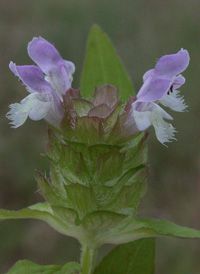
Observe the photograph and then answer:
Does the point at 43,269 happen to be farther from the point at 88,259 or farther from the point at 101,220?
the point at 101,220

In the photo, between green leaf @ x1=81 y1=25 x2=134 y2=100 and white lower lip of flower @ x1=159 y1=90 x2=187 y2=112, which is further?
green leaf @ x1=81 y1=25 x2=134 y2=100

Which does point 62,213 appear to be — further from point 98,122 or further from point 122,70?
point 122,70

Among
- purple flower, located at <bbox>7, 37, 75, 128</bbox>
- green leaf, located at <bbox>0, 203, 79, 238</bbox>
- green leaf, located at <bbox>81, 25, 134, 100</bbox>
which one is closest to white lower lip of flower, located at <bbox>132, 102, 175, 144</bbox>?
purple flower, located at <bbox>7, 37, 75, 128</bbox>

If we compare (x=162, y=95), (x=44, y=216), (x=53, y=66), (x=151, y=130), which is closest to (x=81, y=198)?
(x=44, y=216)

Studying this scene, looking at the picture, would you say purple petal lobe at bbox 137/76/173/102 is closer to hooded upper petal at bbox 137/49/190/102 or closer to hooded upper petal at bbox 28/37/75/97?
hooded upper petal at bbox 137/49/190/102

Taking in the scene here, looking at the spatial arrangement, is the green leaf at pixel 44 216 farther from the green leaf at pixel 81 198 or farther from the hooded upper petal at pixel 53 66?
the hooded upper petal at pixel 53 66

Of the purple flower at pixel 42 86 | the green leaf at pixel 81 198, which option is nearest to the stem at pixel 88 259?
the green leaf at pixel 81 198
